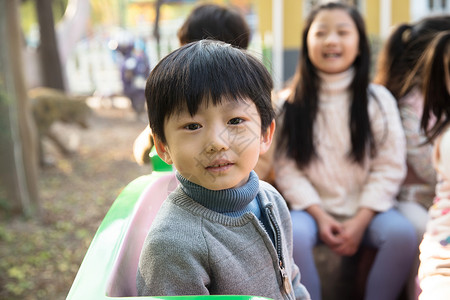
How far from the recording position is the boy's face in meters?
0.89

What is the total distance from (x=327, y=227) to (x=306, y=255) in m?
0.16

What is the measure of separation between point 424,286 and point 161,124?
769 mm

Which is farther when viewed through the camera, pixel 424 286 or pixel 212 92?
pixel 424 286

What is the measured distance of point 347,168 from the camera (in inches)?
68.4

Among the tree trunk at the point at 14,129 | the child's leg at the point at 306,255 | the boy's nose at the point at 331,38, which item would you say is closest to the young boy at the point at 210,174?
the child's leg at the point at 306,255

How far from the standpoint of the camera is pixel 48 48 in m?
6.29

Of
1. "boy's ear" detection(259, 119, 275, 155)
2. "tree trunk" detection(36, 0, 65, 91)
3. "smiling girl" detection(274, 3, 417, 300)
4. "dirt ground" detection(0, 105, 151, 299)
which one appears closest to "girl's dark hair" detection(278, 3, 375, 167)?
"smiling girl" detection(274, 3, 417, 300)

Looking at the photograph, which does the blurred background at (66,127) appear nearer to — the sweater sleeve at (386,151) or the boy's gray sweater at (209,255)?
the boy's gray sweater at (209,255)

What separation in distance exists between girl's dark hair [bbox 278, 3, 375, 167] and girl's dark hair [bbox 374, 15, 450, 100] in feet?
0.74

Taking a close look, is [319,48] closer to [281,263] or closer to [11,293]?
[281,263]

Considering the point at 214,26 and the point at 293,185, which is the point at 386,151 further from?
the point at 214,26

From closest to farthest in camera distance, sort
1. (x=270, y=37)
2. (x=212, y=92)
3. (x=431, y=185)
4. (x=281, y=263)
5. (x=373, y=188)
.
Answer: (x=212, y=92)
(x=281, y=263)
(x=373, y=188)
(x=431, y=185)
(x=270, y=37)

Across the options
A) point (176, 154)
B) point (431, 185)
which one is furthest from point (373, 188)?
point (176, 154)

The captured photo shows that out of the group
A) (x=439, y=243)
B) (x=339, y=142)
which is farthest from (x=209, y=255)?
(x=339, y=142)
